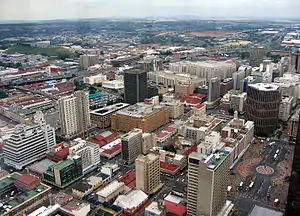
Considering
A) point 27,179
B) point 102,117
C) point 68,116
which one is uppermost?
point 68,116

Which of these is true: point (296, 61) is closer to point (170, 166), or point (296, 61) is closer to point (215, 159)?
point (170, 166)

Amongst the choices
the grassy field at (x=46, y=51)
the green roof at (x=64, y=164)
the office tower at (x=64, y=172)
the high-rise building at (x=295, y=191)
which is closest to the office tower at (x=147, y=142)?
the office tower at (x=64, y=172)

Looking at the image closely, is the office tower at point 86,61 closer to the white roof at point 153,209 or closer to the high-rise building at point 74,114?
the high-rise building at point 74,114

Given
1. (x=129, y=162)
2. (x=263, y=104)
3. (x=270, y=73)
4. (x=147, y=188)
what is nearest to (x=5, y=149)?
(x=129, y=162)

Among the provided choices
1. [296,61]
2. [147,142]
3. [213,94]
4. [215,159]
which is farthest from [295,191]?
[296,61]

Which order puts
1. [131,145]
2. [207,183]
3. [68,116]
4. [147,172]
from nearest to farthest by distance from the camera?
[207,183] → [147,172] → [131,145] → [68,116]

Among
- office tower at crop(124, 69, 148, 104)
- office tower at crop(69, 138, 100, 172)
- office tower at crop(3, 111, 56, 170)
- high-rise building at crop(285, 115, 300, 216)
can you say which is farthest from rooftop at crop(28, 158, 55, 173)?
high-rise building at crop(285, 115, 300, 216)

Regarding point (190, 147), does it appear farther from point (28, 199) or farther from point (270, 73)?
point (270, 73)
